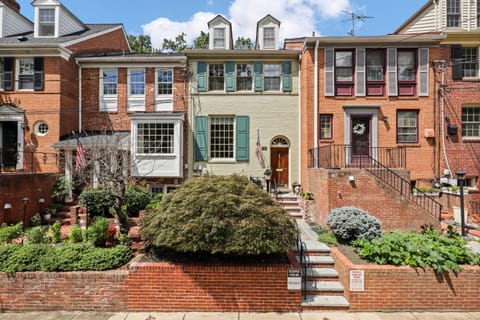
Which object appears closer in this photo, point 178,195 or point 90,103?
point 178,195

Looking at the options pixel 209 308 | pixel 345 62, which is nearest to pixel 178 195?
pixel 209 308

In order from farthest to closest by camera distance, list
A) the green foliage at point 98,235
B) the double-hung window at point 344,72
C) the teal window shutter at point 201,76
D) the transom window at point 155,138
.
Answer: the teal window shutter at point 201,76 → the transom window at point 155,138 → the double-hung window at point 344,72 → the green foliage at point 98,235

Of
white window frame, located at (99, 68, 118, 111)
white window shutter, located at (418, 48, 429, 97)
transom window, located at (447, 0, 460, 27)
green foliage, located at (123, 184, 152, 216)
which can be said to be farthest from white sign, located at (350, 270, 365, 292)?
transom window, located at (447, 0, 460, 27)

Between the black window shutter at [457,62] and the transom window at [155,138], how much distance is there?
13.8m

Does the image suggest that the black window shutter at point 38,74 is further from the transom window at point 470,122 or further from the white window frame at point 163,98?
the transom window at point 470,122

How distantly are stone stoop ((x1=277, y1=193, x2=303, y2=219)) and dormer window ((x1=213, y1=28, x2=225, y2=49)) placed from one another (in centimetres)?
881

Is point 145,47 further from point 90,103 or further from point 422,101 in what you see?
point 422,101

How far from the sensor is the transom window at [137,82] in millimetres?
13838

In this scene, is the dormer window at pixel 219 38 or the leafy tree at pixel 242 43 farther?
the leafy tree at pixel 242 43

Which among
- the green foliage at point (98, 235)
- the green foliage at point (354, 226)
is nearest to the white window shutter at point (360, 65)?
the green foliage at point (354, 226)

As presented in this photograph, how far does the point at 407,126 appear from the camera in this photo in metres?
12.4

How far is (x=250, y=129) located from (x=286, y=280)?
881 centimetres

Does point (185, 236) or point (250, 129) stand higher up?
point (250, 129)

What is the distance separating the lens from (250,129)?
43.9ft
